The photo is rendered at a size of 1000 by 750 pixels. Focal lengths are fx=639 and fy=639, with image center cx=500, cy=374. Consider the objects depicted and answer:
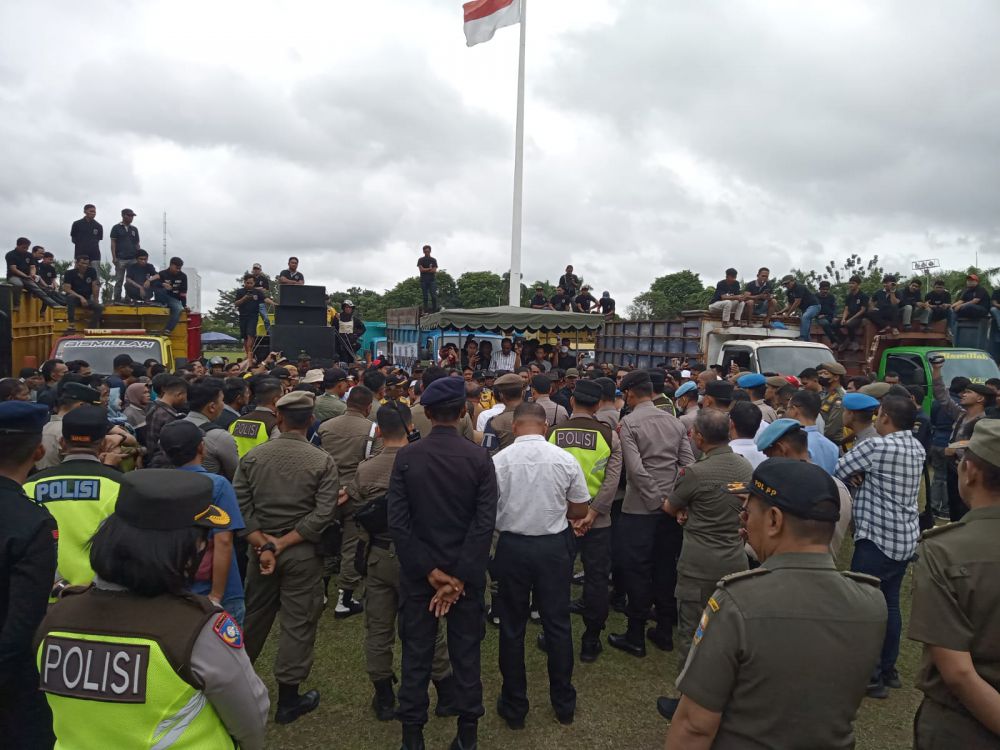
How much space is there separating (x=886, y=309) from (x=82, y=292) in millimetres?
15823

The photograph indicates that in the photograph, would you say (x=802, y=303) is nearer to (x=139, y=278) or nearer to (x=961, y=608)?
(x=961, y=608)

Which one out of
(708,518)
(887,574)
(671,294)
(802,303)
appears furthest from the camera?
(671,294)

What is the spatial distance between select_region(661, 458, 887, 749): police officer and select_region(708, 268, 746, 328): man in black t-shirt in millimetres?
11472

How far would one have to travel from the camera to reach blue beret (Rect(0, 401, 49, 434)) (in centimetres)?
249

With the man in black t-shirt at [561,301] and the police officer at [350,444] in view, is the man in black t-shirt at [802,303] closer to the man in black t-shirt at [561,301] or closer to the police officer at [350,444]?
the man in black t-shirt at [561,301]

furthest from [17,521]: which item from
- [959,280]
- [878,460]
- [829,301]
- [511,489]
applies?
[959,280]

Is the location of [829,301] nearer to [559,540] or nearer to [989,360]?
[989,360]

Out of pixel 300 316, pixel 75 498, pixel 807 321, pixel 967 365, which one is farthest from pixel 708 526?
pixel 300 316

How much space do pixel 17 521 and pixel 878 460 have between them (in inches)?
186

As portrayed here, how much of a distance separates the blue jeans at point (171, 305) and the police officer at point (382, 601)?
10290 mm

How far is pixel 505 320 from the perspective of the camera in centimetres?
1216

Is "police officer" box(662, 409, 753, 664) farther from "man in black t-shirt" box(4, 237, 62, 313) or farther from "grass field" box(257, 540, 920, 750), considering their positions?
"man in black t-shirt" box(4, 237, 62, 313)

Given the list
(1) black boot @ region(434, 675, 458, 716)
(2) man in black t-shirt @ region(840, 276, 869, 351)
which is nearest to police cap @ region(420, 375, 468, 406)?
(1) black boot @ region(434, 675, 458, 716)

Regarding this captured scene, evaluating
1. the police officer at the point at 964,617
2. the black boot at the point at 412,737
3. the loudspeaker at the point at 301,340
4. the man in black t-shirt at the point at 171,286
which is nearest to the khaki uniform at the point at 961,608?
the police officer at the point at 964,617
